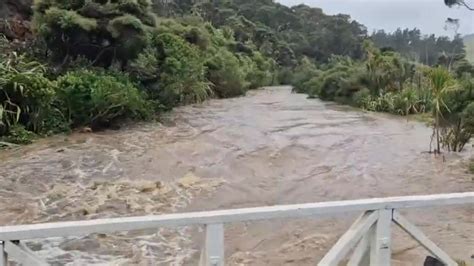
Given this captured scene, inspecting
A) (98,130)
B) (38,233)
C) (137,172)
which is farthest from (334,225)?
(98,130)

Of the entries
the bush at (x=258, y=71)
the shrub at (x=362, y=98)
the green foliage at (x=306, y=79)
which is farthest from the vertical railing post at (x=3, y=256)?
the bush at (x=258, y=71)

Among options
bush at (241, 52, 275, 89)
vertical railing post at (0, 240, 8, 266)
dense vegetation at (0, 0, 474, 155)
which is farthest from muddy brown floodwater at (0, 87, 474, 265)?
bush at (241, 52, 275, 89)

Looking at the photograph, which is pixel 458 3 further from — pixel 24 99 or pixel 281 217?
pixel 281 217

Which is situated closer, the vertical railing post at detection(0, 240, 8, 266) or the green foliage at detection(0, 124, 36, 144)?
the vertical railing post at detection(0, 240, 8, 266)

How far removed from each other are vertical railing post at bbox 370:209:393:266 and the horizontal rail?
0.04 metres

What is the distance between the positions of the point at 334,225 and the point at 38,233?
4.48 metres

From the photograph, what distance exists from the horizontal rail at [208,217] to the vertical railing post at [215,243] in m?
0.02

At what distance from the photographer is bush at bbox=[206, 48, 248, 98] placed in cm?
2077

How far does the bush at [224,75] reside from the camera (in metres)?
20.8

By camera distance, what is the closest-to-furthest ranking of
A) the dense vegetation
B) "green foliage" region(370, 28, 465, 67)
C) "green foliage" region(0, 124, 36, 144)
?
"green foliage" region(0, 124, 36, 144)
the dense vegetation
"green foliage" region(370, 28, 465, 67)

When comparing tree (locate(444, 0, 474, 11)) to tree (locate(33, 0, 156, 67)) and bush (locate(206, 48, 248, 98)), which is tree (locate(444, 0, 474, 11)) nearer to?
bush (locate(206, 48, 248, 98))

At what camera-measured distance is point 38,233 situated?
1.88m

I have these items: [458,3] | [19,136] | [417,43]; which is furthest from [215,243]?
[417,43]

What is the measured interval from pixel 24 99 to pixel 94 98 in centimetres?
146
